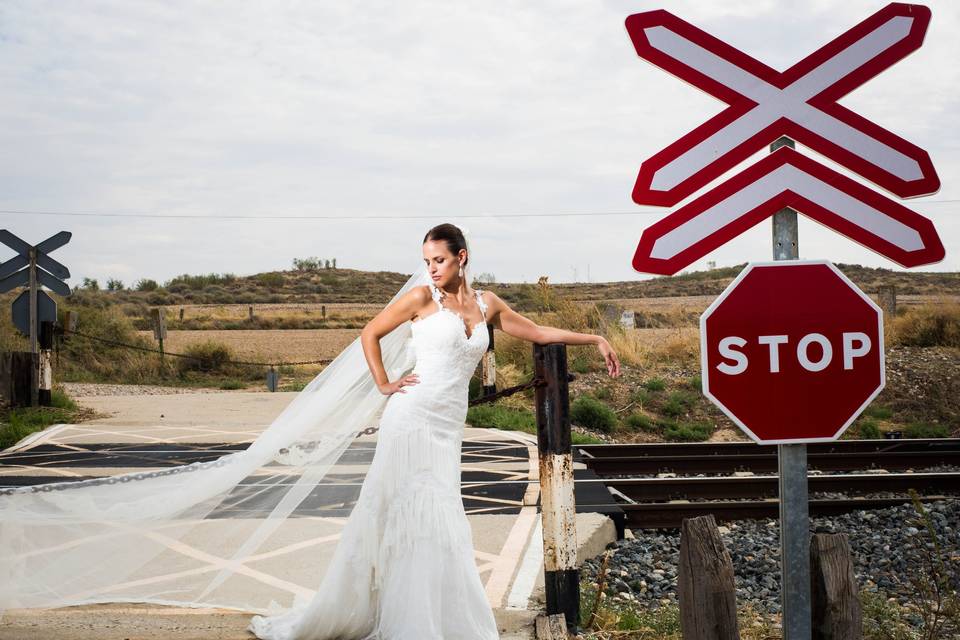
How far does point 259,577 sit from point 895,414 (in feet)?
42.0

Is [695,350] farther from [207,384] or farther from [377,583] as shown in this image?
[377,583]

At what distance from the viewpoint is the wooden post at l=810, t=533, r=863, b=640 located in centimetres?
272

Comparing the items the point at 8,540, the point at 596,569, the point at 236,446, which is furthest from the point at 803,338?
the point at 236,446

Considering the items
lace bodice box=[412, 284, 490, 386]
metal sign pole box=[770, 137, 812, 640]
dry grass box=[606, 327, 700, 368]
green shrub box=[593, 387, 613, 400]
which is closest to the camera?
metal sign pole box=[770, 137, 812, 640]

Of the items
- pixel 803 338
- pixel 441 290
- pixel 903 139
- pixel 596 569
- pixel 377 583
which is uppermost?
pixel 903 139

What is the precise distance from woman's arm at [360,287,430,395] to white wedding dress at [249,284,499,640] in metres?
0.07

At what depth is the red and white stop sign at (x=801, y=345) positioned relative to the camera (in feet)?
8.36

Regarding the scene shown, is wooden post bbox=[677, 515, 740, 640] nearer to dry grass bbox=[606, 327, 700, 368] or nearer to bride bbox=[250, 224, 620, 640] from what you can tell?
bride bbox=[250, 224, 620, 640]

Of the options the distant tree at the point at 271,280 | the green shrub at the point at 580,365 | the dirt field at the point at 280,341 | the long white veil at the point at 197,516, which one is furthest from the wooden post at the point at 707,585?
the distant tree at the point at 271,280

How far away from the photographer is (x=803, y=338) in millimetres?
2553

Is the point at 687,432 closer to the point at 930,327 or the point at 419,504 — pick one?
the point at 930,327

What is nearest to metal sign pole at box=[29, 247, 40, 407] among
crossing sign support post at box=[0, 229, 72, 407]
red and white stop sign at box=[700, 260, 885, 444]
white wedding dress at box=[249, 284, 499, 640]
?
crossing sign support post at box=[0, 229, 72, 407]

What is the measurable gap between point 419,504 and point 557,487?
0.68 m

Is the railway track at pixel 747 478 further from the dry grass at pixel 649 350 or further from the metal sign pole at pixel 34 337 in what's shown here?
the metal sign pole at pixel 34 337
